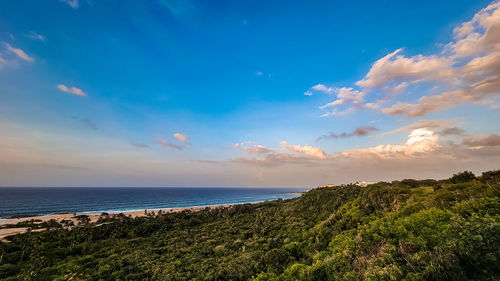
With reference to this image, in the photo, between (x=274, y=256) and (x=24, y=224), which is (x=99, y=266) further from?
(x=24, y=224)

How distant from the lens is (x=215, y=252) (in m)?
37.4

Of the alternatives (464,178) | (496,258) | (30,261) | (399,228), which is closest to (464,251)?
(496,258)

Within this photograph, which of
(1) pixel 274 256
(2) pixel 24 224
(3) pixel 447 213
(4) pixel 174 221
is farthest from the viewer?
(4) pixel 174 221

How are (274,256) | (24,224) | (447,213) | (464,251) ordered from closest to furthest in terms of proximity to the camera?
(464,251), (447,213), (274,256), (24,224)

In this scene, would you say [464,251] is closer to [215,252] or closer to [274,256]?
[274,256]

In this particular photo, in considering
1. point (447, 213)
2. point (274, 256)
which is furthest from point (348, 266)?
point (274, 256)

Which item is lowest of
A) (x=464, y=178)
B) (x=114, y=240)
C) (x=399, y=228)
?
(x=114, y=240)

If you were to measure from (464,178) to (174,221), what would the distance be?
71.9 meters

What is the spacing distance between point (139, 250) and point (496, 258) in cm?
4755

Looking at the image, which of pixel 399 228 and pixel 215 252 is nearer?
pixel 399 228

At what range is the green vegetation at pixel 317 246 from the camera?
13781 mm

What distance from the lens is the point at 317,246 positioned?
3241 centimetres

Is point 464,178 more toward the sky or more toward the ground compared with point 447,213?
more toward the sky

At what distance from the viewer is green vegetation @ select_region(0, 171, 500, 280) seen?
543 inches
